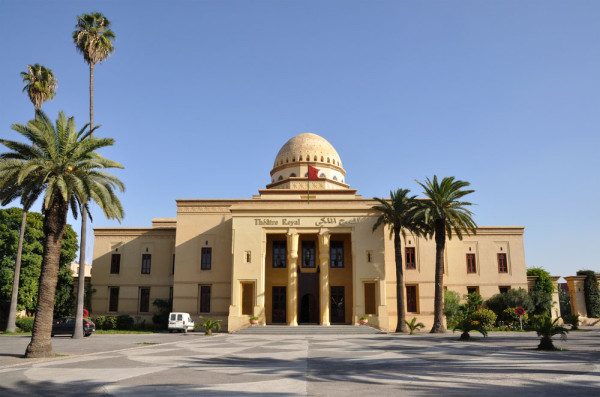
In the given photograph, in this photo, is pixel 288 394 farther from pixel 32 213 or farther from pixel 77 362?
pixel 32 213

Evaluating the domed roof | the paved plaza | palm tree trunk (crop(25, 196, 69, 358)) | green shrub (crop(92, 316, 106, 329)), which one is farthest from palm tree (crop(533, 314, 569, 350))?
green shrub (crop(92, 316, 106, 329))

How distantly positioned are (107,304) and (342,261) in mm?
21554

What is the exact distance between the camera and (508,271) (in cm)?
4069

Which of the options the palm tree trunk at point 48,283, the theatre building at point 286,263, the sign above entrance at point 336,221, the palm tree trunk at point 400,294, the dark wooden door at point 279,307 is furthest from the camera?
the dark wooden door at point 279,307

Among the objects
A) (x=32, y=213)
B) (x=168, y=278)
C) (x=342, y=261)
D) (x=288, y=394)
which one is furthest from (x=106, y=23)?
(x=288, y=394)

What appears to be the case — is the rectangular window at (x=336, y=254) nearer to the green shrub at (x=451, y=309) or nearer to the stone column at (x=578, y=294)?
the green shrub at (x=451, y=309)

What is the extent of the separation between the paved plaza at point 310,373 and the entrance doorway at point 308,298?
19500 mm

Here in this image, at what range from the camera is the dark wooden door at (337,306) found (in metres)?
37.5

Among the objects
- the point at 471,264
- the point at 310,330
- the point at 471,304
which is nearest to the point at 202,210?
the point at 310,330

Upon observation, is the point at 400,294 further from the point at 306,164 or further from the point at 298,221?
the point at 306,164

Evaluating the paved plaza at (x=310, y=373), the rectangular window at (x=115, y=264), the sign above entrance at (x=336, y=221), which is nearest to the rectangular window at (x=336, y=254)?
the sign above entrance at (x=336, y=221)

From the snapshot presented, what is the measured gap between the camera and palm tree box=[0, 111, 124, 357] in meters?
17.5

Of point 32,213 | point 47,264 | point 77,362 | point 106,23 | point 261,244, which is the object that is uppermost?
point 106,23

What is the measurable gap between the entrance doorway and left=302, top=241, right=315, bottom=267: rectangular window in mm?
961
